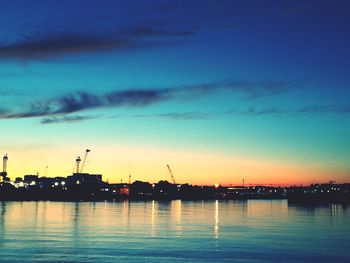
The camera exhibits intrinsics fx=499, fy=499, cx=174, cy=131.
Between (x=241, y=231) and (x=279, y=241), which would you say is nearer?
(x=279, y=241)

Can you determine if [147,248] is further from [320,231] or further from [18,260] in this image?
[320,231]

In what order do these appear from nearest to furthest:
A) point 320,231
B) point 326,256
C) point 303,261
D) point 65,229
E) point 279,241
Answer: point 303,261, point 326,256, point 279,241, point 65,229, point 320,231

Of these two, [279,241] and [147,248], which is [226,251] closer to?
[147,248]

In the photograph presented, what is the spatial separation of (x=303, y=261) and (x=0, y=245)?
119ft

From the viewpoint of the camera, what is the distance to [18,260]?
165 ft

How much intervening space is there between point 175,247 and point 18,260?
20427 millimetres

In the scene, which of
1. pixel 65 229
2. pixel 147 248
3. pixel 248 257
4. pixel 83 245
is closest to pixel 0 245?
pixel 83 245

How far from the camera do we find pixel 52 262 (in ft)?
162

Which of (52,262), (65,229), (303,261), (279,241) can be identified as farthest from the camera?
(65,229)

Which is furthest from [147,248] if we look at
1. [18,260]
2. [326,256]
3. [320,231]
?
[320,231]

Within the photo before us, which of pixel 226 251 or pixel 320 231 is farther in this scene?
pixel 320 231

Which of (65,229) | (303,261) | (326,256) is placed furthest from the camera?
(65,229)

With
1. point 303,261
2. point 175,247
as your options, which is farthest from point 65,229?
point 303,261

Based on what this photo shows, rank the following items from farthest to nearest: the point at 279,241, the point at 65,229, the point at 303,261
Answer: the point at 65,229
the point at 279,241
the point at 303,261
